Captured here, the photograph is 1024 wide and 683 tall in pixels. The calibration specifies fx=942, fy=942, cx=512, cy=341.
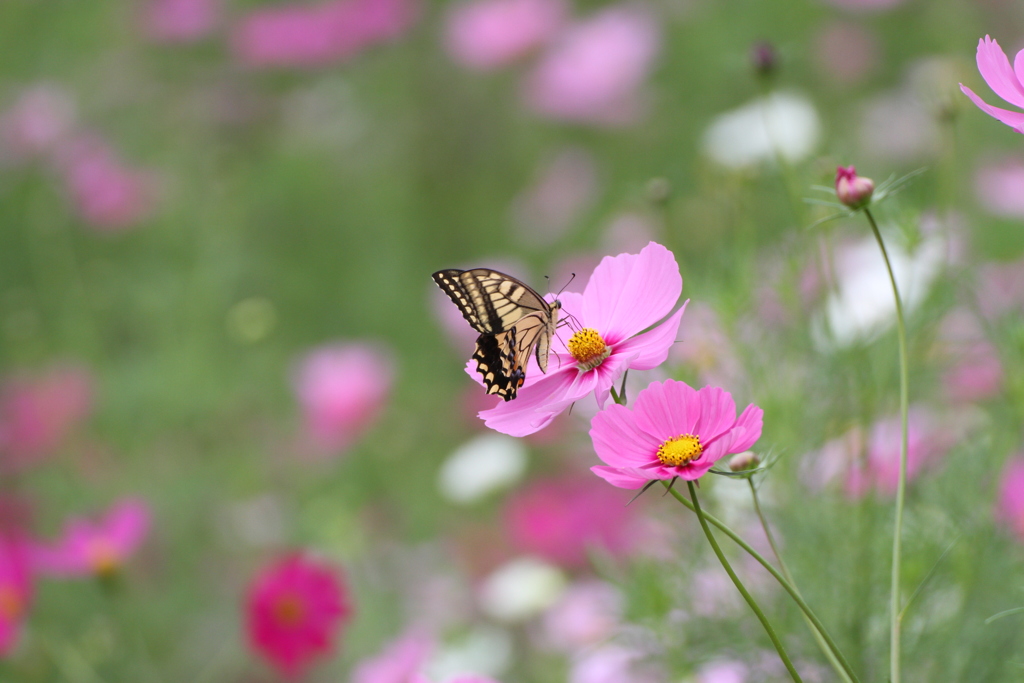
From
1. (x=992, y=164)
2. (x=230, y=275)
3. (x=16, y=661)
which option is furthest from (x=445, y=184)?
(x=16, y=661)

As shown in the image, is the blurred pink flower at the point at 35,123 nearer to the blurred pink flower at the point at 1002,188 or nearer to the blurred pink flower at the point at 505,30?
the blurred pink flower at the point at 505,30

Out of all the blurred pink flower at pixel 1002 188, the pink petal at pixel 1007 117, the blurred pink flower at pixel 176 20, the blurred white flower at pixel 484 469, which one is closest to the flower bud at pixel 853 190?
the pink petal at pixel 1007 117

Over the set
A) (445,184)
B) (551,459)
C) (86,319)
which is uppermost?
(445,184)

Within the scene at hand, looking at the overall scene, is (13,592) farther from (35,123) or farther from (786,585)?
(35,123)

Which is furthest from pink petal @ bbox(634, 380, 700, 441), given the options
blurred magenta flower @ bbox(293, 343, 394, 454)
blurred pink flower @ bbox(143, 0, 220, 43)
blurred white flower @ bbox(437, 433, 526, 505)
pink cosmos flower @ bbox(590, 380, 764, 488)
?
blurred pink flower @ bbox(143, 0, 220, 43)

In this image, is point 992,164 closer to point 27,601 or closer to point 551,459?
point 551,459

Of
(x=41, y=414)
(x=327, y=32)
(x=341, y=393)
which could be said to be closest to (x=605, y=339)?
(x=341, y=393)

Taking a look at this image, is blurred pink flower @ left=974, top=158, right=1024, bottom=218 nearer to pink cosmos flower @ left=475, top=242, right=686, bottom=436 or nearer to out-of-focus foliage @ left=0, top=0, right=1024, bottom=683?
out-of-focus foliage @ left=0, top=0, right=1024, bottom=683
